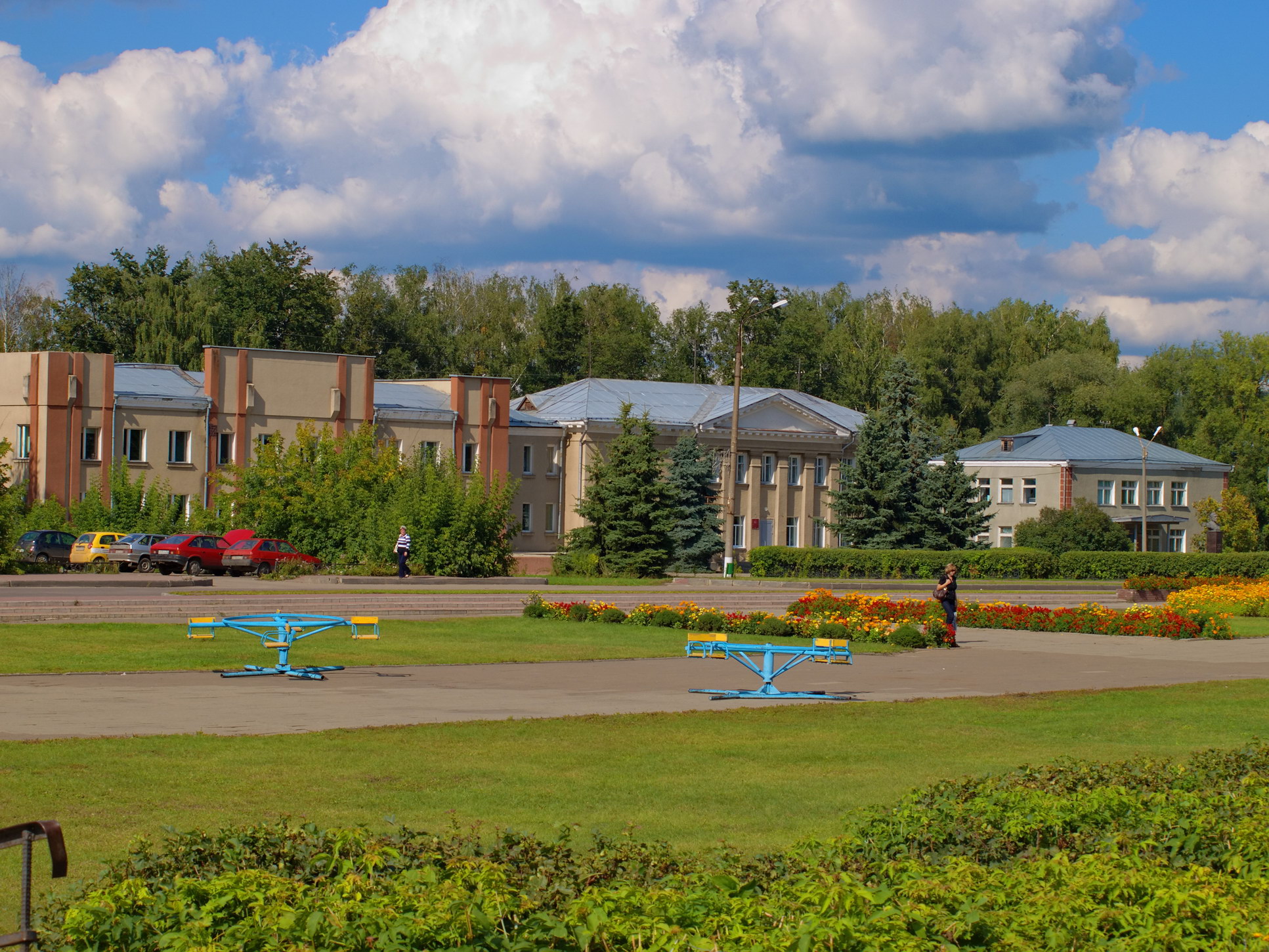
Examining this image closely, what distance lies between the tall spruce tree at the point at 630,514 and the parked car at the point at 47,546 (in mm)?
18493

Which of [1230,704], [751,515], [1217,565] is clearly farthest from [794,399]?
[1230,704]

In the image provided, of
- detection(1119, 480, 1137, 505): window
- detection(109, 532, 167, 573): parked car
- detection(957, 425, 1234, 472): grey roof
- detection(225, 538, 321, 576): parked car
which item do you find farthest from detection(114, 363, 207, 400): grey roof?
detection(1119, 480, 1137, 505): window

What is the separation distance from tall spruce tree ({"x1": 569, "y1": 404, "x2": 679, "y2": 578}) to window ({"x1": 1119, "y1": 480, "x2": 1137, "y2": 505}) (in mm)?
35282

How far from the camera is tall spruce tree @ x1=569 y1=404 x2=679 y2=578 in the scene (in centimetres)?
5106

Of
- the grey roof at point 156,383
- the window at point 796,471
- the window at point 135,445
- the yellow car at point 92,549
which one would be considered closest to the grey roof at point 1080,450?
the window at point 796,471

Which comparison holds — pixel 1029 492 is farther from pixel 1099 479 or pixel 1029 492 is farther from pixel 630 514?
pixel 630 514

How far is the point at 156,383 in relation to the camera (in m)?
60.5

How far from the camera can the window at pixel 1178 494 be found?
7906 cm

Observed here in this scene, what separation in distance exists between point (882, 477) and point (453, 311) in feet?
153

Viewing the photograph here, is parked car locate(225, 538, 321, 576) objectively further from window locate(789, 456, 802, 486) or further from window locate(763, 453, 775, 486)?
window locate(789, 456, 802, 486)

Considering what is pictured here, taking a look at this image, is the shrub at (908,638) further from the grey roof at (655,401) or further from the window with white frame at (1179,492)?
the window with white frame at (1179,492)

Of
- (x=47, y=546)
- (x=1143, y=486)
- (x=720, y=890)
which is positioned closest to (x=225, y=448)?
(x=47, y=546)

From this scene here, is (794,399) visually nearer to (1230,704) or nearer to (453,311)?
(453,311)

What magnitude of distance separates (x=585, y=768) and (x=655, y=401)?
2516 inches
